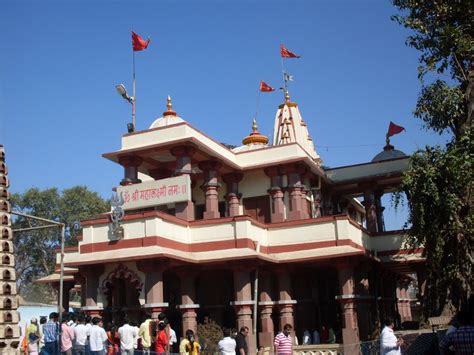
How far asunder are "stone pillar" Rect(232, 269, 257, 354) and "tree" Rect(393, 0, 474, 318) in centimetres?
527

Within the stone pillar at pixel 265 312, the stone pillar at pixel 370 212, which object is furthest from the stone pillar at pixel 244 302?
the stone pillar at pixel 370 212

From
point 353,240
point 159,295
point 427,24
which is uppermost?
point 427,24

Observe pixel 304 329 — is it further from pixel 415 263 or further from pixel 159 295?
pixel 159 295

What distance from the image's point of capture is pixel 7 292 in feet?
26.5

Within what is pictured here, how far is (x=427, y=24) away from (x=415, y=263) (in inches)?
347

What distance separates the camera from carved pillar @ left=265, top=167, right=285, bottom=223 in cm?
2312

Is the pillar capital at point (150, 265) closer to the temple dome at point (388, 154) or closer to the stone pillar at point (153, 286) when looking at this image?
the stone pillar at point (153, 286)

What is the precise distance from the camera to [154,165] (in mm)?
24000

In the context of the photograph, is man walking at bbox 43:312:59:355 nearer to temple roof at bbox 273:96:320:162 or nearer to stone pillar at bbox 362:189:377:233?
stone pillar at bbox 362:189:377:233

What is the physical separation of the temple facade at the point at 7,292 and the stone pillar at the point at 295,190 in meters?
15.2

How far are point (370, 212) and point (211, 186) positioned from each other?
6.97 meters

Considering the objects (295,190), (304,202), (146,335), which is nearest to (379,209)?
(304,202)

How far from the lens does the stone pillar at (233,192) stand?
24219 millimetres

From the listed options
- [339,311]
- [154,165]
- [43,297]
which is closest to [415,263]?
[339,311]
